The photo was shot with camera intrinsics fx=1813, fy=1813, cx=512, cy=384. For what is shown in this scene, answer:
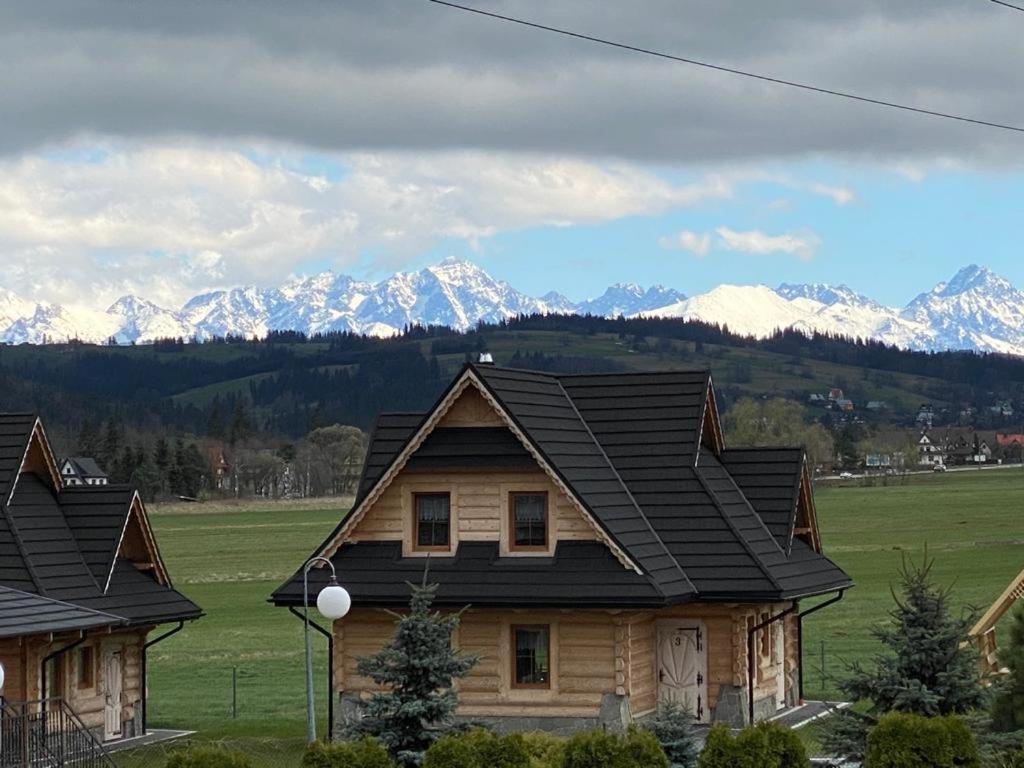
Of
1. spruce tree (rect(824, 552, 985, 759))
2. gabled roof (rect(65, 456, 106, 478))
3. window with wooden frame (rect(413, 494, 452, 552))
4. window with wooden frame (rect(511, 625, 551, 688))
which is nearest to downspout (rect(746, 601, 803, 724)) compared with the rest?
window with wooden frame (rect(511, 625, 551, 688))

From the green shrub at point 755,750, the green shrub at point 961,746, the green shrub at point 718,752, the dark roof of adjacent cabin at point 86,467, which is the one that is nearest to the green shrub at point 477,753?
the green shrub at point 718,752

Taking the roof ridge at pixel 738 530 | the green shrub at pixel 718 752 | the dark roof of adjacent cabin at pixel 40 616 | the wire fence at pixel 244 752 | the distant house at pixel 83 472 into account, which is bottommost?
the wire fence at pixel 244 752

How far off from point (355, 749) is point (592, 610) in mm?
10800

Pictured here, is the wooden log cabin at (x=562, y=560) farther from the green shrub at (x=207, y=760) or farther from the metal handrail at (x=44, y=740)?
the green shrub at (x=207, y=760)

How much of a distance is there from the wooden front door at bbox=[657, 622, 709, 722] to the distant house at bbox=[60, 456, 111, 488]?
145304mm

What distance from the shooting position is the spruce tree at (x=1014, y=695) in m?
24.1

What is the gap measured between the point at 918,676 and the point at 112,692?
55.5 ft

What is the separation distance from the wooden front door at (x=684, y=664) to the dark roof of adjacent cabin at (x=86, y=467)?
152 meters

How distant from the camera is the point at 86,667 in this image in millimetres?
32688

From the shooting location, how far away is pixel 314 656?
5062 centimetres

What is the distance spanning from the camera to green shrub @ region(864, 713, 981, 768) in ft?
66.6

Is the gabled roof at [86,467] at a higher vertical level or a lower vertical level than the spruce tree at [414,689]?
higher

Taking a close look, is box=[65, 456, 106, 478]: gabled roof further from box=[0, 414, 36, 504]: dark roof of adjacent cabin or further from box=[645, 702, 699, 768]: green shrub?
box=[645, 702, 699, 768]: green shrub

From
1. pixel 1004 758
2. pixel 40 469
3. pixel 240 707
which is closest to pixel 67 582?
pixel 40 469
